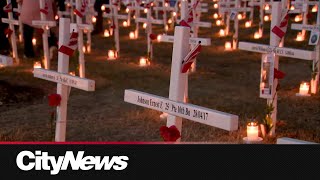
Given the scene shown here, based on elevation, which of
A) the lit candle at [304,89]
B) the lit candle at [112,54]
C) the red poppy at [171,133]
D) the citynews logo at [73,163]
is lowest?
the lit candle at [112,54]

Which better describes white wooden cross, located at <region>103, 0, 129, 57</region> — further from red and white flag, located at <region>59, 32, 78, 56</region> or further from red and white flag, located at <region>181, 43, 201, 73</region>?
red and white flag, located at <region>181, 43, 201, 73</region>

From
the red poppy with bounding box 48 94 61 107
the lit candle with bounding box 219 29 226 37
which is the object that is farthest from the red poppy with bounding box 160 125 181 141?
the lit candle with bounding box 219 29 226 37

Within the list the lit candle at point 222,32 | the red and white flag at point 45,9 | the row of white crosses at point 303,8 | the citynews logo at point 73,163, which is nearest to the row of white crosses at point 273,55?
the citynews logo at point 73,163

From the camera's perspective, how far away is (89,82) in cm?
564

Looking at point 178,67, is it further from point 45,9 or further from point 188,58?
point 45,9

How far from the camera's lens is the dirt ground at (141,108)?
7535 millimetres

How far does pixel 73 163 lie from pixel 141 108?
4559mm

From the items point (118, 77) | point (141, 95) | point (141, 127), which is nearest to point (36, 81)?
point (118, 77)

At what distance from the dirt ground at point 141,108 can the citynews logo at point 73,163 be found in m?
2.78

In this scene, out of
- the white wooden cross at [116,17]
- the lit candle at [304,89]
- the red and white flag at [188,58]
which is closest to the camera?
the red and white flag at [188,58]

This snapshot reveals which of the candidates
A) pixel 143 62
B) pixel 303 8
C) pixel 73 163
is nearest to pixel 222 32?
pixel 303 8

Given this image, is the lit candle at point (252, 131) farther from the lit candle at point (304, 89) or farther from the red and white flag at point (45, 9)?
the red and white flag at point (45, 9)

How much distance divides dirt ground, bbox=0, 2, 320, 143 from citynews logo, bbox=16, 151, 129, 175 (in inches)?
109

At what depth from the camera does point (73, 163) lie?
4422 mm
